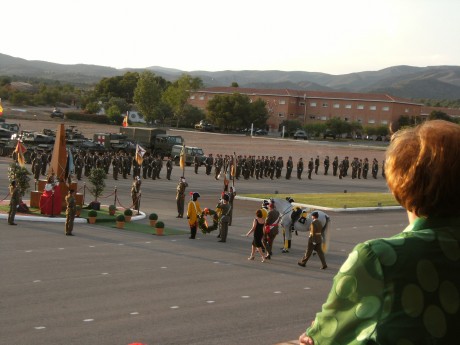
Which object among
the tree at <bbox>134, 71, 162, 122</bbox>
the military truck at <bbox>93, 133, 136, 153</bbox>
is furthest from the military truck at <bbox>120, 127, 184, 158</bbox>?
the tree at <bbox>134, 71, 162, 122</bbox>

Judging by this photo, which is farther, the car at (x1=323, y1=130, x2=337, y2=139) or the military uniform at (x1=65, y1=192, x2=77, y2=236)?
the car at (x1=323, y1=130, x2=337, y2=139)

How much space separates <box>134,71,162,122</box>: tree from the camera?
308ft

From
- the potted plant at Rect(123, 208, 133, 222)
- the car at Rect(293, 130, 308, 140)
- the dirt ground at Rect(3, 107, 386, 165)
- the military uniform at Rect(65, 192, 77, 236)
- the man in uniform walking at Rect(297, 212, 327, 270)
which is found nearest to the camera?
the man in uniform walking at Rect(297, 212, 327, 270)

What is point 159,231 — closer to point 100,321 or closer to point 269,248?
point 269,248

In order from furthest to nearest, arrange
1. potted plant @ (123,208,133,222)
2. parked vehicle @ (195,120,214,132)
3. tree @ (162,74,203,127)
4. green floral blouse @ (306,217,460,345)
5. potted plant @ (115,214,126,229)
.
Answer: tree @ (162,74,203,127), parked vehicle @ (195,120,214,132), potted plant @ (123,208,133,222), potted plant @ (115,214,126,229), green floral blouse @ (306,217,460,345)

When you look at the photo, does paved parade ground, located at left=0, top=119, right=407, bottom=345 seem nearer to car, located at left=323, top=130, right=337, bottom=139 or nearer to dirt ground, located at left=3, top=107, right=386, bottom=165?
dirt ground, located at left=3, top=107, right=386, bottom=165

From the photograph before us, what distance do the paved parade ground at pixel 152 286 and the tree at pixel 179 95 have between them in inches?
2894

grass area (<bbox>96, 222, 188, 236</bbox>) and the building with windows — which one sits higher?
the building with windows

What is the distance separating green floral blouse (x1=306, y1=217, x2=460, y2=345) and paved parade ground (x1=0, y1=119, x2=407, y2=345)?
738 cm

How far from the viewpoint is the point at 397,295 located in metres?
2.58

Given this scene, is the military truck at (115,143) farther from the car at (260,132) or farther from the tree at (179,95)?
the tree at (179,95)

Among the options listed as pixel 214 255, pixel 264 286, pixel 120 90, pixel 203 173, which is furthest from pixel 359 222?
pixel 120 90

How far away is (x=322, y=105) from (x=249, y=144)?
28897mm

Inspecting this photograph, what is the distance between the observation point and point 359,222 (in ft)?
88.7
